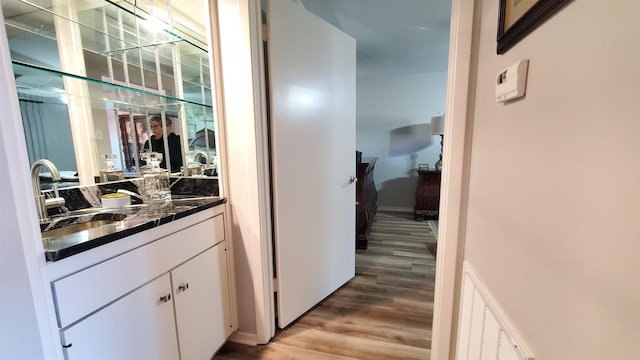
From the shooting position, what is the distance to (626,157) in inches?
14.5

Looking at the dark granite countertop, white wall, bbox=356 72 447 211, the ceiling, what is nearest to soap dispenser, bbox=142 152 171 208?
the dark granite countertop

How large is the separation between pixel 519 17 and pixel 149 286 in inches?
57.8

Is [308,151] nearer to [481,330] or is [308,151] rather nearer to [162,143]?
[162,143]

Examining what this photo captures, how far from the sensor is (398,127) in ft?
13.4

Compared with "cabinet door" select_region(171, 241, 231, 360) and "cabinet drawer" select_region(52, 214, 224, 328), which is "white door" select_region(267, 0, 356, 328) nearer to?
"cabinet door" select_region(171, 241, 231, 360)

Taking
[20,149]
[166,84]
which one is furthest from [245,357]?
[166,84]

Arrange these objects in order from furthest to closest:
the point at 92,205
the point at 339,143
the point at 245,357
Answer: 1. the point at 339,143
2. the point at 245,357
3. the point at 92,205

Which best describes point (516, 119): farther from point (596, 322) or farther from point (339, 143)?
point (339, 143)

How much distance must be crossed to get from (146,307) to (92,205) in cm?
66

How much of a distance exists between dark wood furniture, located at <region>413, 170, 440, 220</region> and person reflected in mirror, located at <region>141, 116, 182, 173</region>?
3124mm

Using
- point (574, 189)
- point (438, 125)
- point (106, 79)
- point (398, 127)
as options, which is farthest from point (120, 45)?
point (398, 127)

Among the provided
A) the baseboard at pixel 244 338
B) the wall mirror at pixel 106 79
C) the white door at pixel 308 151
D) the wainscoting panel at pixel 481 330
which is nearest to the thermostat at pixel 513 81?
the wainscoting panel at pixel 481 330

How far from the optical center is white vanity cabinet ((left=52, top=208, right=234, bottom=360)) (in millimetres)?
734

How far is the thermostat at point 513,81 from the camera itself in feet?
2.04
